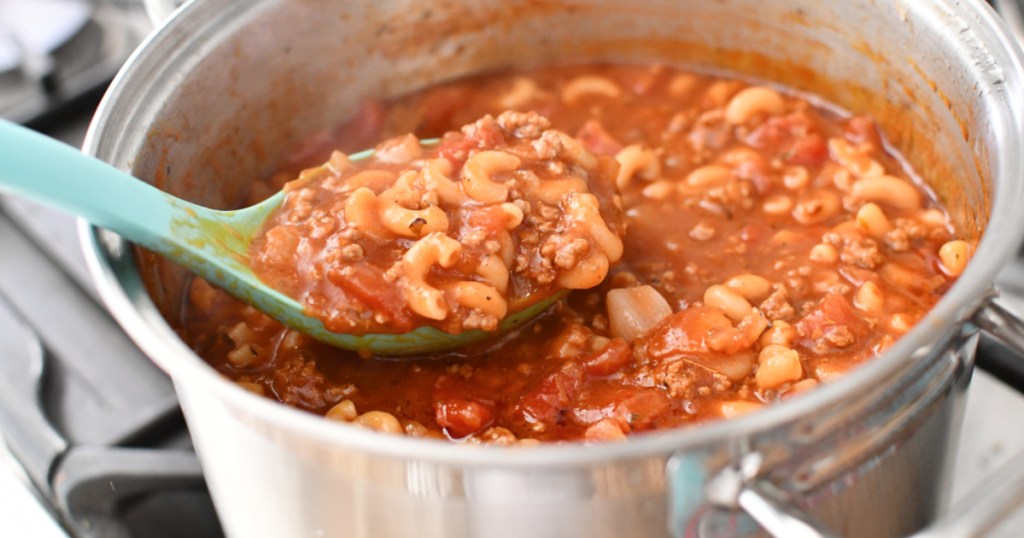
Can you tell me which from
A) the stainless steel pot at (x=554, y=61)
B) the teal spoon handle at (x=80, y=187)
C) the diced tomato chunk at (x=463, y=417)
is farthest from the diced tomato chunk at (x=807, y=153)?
the teal spoon handle at (x=80, y=187)

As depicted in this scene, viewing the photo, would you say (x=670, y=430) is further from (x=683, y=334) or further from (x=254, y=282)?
(x=254, y=282)

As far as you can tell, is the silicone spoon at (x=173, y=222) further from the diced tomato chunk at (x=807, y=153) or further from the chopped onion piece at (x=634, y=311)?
the diced tomato chunk at (x=807, y=153)

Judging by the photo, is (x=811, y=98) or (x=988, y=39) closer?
(x=988, y=39)

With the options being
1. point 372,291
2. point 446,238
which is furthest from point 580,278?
point 372,291

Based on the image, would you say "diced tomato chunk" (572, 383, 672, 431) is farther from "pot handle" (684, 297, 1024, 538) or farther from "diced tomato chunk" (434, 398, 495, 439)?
"pot handle" (684, 297, 1024, 538)

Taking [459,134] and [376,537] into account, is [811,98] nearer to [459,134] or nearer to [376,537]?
[459,134]

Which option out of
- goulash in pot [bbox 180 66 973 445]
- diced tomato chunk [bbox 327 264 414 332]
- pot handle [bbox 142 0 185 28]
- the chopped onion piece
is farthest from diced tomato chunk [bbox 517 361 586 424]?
pot handle [bbox 142 0 185 28]

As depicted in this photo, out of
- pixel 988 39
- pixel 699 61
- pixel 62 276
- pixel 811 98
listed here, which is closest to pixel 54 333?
pixel 62 276
